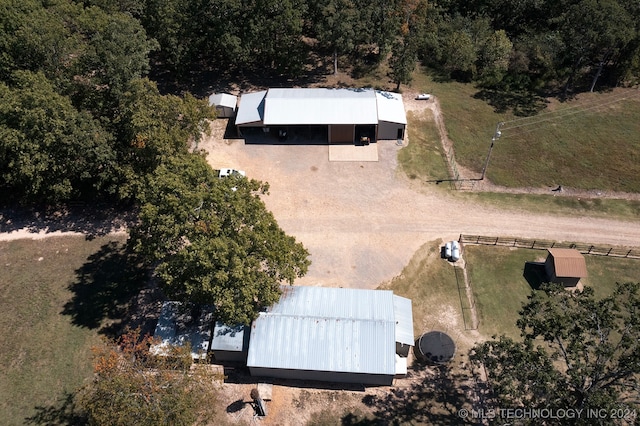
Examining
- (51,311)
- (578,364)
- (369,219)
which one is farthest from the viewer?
(369,219)

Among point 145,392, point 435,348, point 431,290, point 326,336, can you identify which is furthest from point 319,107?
point 145,392

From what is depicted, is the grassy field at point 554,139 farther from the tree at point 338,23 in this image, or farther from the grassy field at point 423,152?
the tree at point 338,23

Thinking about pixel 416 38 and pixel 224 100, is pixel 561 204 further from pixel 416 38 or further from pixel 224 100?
pixel 224 100

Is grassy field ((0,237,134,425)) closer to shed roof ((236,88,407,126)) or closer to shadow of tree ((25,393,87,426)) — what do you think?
shadow of tree ((25,393,87,426))

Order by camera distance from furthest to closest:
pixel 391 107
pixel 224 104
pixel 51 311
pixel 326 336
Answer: pixel 224 104
pixel 391 107
pixel 51 311
pixel 326 336

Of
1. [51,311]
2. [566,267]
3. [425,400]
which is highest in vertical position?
[566,267]

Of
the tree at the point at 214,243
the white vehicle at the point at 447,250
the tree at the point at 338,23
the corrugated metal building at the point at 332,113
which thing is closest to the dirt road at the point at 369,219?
the white vehicle at the point at 447,250
